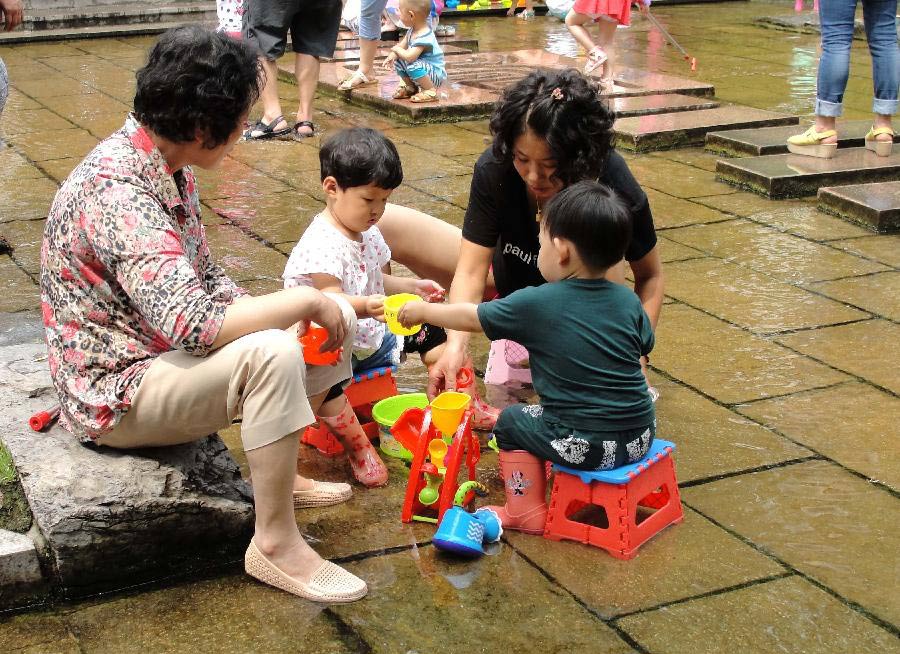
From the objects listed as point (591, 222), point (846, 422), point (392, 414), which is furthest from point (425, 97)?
point (591, 222)

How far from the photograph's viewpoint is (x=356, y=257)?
3361 millimetres

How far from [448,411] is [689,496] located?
2.23 feet

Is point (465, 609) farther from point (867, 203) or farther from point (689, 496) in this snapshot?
point (867, 203)

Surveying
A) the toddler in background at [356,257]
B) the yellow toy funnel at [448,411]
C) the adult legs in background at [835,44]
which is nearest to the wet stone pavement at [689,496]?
the toddler in background at [356,257]

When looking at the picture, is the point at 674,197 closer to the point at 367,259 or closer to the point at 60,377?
the point at 367,259

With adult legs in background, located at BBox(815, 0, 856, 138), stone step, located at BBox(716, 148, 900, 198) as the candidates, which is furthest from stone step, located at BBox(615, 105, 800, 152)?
adult legs in background, located at BBox(815, 0, 856, 138)

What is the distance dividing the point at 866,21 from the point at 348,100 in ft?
11.9

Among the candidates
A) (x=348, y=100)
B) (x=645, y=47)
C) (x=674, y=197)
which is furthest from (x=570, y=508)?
(x=645, y=47)

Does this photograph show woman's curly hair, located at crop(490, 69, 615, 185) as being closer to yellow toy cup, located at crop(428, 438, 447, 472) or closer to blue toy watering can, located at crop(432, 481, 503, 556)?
yellow toy cup, located at crop(428, 438, 447, 472)

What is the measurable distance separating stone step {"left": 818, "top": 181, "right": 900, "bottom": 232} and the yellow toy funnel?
307cm

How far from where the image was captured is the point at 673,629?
96.0 inches

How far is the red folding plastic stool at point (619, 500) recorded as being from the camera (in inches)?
107

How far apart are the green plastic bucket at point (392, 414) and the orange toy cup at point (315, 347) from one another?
453 mm

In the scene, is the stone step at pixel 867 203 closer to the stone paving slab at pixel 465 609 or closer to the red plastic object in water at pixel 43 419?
the stone paving slab at pixel 465 609
